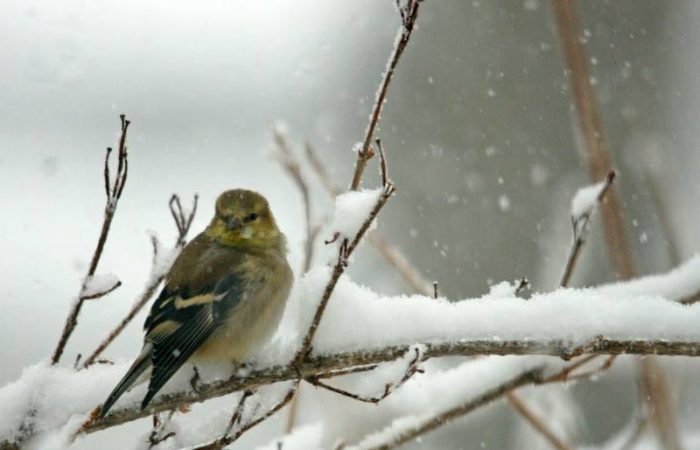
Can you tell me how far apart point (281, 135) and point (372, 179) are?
26.8 ft

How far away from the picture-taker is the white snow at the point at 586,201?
287 cm

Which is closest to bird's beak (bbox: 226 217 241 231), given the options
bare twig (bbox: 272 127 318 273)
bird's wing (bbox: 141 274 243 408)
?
bird's wing (bbox: 141 274 243 408)

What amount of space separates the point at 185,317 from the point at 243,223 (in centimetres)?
71

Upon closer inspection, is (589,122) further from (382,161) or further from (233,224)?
(233,224)

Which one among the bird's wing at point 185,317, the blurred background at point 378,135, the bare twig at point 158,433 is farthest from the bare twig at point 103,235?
the blurred background at point 378,135

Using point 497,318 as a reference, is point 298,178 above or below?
above

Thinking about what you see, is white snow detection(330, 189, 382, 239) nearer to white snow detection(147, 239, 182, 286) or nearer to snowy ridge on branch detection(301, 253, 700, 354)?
snowy ridge on branch detection(301, 253, 700, 354)

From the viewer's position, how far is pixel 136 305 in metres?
2.68

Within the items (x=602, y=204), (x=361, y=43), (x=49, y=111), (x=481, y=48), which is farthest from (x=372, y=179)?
(x=602, y=204)

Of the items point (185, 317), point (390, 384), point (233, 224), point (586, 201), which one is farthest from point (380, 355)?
point (233, 224)

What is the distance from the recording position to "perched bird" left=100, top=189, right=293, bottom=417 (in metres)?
3.07

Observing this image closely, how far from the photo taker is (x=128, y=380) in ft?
8.45

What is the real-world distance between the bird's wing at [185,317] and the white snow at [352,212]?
2.92 feet

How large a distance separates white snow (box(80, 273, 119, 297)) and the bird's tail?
30 cm
